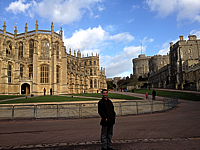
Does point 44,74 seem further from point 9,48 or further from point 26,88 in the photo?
point 9,48

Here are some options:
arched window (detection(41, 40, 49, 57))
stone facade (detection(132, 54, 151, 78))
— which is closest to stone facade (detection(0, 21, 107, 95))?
arched window (detection(41, 40, 49, 57))

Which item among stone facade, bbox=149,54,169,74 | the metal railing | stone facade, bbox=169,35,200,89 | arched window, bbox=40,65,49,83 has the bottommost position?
the metal railing

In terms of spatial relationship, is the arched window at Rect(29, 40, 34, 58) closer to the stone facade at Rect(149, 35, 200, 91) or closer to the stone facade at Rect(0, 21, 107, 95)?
the stone facade at Rect(0, 21, 107, 95)

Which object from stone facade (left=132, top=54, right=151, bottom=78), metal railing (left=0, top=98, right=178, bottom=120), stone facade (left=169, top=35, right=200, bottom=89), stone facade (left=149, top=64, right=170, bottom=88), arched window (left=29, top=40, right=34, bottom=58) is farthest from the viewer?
stone facade (left=132, top=54, right=151, bottom=78)

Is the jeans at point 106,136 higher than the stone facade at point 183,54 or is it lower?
lower

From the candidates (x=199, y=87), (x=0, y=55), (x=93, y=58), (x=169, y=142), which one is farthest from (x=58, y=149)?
(x=93, y=58)

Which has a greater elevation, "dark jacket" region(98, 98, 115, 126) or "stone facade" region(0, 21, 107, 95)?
"stone facade" region(0, 21, 107, 95)

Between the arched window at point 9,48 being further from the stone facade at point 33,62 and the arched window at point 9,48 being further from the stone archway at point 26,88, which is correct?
the stone archway at point 26,88

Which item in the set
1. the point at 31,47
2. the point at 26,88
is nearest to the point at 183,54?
the point at 31,47

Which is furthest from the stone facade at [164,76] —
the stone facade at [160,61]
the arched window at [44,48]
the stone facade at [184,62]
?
the arched window at [44,48]

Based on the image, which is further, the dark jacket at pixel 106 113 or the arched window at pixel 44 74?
the arched window at pixel 44 74

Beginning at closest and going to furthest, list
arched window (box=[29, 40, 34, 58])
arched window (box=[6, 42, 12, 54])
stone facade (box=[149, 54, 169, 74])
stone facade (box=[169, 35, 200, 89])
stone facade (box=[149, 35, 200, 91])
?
arched window (box=[6, 42, 12, 54]) → arched window (box=[29, 40, 34, 58]) → stone facade (box=[149, 35, 200, 91]) → stone facade (box=[169, 35, 200, 89]) → stone facade (box=[149, 54, 169, 74])

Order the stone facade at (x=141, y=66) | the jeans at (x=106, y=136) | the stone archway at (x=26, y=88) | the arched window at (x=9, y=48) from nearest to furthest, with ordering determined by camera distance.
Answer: the jeans at (x=106, y=136) → the stone archway at (x=26, y=88) → the arched window at (x=9, y=48) → the stone facade at (x=141, y=66)

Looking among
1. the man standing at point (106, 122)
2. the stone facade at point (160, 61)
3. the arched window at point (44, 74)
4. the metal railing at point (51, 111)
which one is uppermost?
the stone facade at point (160, 61)
